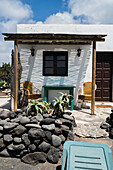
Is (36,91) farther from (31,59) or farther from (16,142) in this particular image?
(16,142)

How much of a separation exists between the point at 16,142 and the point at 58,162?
2.82 feet

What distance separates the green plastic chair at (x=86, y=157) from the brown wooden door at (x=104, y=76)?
512cm

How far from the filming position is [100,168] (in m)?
1.70

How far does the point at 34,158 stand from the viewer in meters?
2.41

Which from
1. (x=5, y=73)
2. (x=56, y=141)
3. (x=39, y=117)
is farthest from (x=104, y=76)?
(x=5, y=73)

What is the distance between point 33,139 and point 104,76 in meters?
5.31

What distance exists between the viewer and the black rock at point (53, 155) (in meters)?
2.37

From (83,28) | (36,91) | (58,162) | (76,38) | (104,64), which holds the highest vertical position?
(83,28)

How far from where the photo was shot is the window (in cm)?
627

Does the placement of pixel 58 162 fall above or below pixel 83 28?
below

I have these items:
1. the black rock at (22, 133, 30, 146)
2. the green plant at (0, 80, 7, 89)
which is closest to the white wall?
the black rock at (22, 133, 30, 146)

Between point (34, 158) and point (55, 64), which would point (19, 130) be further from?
point (55, 64)

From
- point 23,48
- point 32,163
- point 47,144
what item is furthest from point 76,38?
point 32,163

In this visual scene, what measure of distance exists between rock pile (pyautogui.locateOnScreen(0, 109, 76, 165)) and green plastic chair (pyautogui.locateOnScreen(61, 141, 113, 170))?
59 cm
